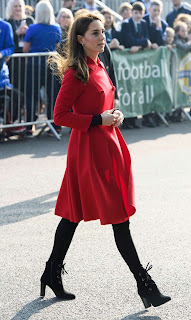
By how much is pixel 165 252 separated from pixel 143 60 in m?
7.96

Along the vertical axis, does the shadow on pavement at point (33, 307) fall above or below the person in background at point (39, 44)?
below

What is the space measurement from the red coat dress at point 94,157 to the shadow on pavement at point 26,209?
7.52ft

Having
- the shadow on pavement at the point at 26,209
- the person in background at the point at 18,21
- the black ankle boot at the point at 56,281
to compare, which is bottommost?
the shadow on pavement at the point at 26,209

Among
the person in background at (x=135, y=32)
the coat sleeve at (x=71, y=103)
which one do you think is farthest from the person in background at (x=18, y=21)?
the coat sleeve at (x=71, y=103)

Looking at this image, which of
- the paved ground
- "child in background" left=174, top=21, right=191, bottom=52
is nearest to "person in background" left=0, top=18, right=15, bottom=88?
the paved ground

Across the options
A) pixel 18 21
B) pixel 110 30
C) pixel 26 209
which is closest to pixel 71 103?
pixel 26 209

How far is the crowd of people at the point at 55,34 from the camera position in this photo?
37.0ft

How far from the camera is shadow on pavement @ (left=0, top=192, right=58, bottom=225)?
662 cm

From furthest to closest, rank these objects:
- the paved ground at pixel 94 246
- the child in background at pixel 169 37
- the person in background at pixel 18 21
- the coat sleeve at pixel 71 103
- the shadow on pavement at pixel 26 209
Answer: the child in background at pixel 169 37 < the person in background at pixel 18 21 < the shadow on pavement at pixel 26 209 < the paved ground at pixel 94 246 < the coat sleeve at pixel 71 103

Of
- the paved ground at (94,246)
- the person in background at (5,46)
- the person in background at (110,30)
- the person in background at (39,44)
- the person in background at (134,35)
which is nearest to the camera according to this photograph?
the paved ground at (94,246)

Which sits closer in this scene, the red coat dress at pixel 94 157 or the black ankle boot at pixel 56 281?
the red coat dress at pixel 94 157

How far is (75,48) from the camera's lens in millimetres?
4309

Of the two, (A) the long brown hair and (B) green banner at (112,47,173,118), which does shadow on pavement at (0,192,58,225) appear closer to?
(A) the long brown hair

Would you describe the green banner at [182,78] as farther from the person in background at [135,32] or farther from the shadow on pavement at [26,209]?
the shadow on pavement at [26,209]
